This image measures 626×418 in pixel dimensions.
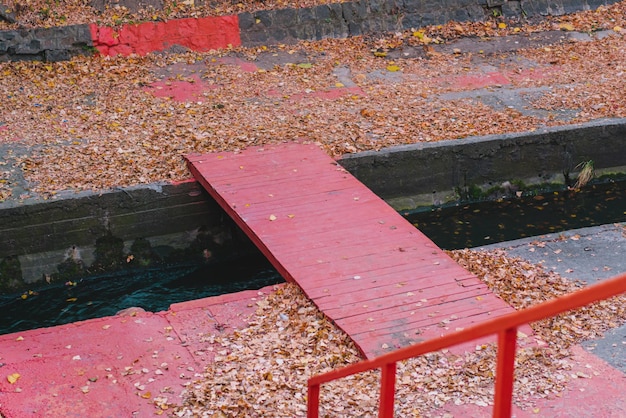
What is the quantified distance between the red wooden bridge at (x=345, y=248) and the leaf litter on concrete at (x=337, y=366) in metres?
0.18

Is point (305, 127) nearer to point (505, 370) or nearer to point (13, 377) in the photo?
point (13, 377)

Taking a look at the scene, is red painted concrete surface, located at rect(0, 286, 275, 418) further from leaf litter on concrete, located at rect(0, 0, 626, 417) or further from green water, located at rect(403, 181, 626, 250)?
green water, located at rect(403, 181, 626, 250)

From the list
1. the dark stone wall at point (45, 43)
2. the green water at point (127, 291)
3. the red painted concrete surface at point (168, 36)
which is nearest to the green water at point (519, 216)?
the green water at point (127, 291)

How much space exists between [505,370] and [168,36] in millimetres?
9383

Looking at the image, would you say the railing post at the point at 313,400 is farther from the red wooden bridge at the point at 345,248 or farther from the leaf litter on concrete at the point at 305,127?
the red wooden bridge at the point at 345,248

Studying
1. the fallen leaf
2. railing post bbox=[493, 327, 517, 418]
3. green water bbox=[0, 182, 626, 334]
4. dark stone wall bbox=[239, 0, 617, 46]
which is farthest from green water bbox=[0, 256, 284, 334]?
railing post bbox=[493, 327, 517, 418]

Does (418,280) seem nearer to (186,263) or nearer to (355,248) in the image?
(355,248)

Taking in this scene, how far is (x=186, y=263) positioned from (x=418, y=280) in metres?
3.12

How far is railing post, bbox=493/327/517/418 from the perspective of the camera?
7.18 feet

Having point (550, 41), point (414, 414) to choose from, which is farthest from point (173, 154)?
point (550, 41)

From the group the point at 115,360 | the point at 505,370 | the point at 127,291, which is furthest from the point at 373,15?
the point at 505,370

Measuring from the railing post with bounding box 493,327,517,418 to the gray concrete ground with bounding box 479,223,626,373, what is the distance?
3.90 metres

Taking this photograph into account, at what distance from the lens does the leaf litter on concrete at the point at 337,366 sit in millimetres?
4406

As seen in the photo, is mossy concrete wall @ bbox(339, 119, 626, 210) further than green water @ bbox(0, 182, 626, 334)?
Yes
